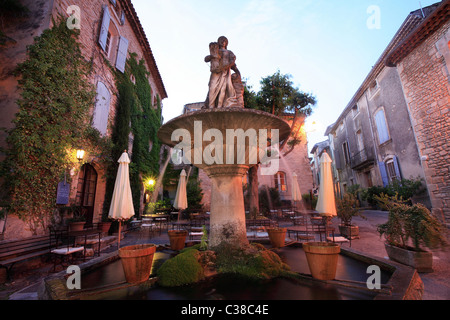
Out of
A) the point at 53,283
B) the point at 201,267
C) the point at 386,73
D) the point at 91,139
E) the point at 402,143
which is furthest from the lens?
the point at 386,73

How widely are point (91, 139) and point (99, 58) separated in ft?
12.8

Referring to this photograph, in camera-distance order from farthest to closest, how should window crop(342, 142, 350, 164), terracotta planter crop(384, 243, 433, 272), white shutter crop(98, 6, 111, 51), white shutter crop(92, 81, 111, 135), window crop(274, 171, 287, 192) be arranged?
window crop(342, 142, 350, 164)
window crop(274, 171, 287, 192)
white shutter crop(98, 6, 111, 51)
white shutter crop(92, 81, 111, 135)
terracotta planter crop(384, 243, 433, 272)

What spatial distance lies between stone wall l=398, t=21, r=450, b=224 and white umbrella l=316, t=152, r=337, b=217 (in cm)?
715

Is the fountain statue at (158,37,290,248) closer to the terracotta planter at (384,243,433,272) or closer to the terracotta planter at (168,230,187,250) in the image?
the terracotta planter at (168,230,187,250)

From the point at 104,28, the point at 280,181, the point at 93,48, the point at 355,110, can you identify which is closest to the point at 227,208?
the point at 93,48

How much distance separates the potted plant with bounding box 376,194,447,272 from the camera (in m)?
3.65

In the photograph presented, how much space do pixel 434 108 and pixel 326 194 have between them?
8.11 metres

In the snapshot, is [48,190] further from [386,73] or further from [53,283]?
[386,73]

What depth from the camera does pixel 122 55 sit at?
10.8 m

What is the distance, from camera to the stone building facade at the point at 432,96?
8.18m

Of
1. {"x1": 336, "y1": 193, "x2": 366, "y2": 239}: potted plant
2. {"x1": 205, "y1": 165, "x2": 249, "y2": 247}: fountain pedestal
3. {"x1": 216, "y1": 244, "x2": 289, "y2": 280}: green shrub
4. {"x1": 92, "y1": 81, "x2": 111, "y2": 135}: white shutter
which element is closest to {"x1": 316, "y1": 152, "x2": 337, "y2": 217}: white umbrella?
{"x1": 216, "y1": 244, "x2": 289, "y2": 280}: green shrub

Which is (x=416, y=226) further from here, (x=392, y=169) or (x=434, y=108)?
(x=392, y=169)
